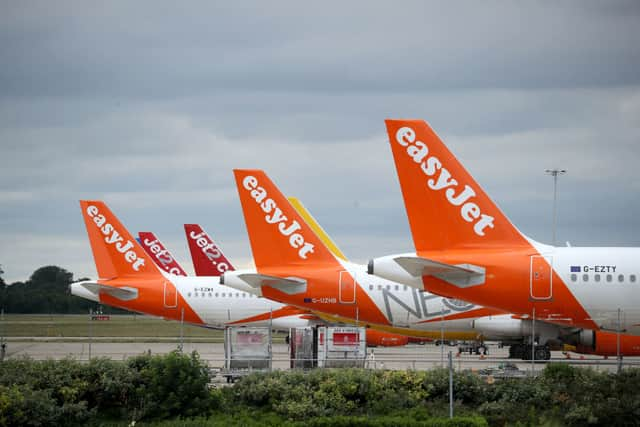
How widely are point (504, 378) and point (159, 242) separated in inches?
1778

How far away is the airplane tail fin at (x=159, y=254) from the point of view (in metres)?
68.7

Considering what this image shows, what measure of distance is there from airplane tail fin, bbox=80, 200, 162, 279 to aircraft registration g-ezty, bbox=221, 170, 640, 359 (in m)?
12.1

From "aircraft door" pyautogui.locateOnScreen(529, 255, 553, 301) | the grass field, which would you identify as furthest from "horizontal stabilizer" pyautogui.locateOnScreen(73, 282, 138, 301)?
"aircraft door" pyautogui.locateOnScreen(529, 255, 553, 301)

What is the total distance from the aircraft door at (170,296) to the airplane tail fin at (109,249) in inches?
51.2

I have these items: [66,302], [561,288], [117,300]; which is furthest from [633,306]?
[66,302]

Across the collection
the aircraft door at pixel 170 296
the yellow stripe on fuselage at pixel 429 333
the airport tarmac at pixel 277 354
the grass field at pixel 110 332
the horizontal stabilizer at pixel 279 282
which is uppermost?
the horizontal stabilizer at pixel 279 282

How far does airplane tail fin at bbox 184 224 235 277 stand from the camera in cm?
6550

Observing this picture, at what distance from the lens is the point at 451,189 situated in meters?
30.7

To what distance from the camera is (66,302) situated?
14488 cm

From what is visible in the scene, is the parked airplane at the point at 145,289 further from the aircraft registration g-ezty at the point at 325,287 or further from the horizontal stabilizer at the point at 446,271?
the horizontal stabilizer at the point at 446,271

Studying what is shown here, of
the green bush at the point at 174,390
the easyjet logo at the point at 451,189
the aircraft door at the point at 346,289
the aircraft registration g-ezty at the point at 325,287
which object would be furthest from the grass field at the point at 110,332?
the easyjet logo at the point at 451,189

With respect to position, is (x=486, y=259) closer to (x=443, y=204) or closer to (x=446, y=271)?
(x=446, y=271)

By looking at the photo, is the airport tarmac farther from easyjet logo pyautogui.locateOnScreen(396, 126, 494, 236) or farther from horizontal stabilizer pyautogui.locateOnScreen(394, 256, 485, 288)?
easyjet logo pyautogui.locateOnScreen(396, 126, 494, 236)

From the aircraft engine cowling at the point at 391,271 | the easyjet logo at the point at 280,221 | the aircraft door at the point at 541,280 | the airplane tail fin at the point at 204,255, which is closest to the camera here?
the aircraft door at the point at 541,280
